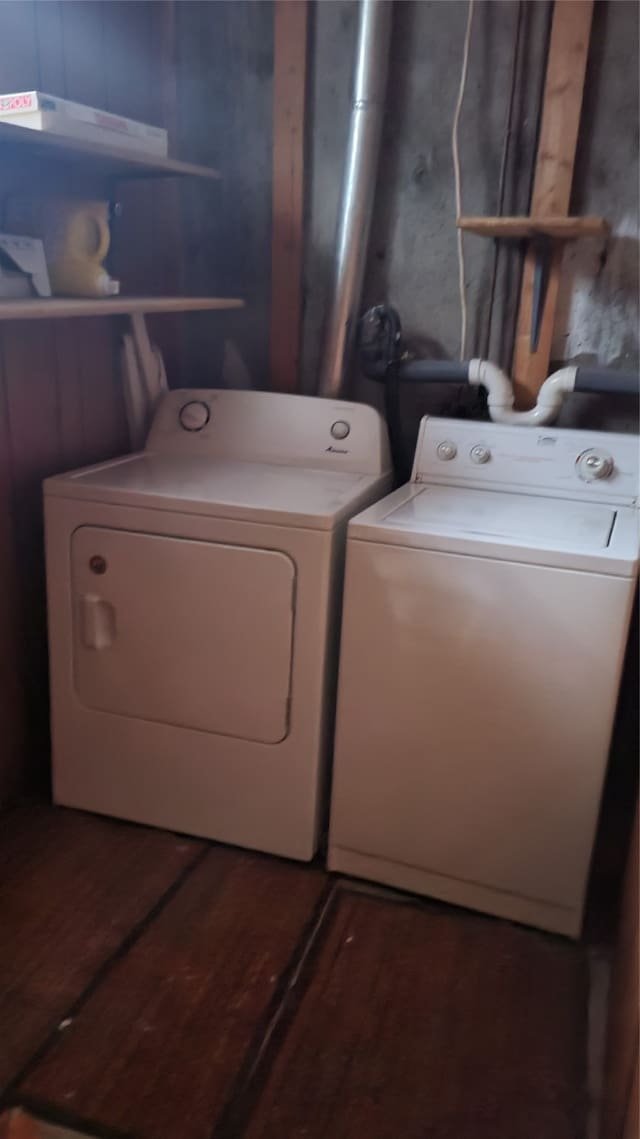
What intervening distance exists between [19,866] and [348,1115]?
87 cm

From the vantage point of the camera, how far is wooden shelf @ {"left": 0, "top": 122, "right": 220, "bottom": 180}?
1.58 m

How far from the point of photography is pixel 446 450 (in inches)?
81.5

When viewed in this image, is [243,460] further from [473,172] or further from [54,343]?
[473,172]

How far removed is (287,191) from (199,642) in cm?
126

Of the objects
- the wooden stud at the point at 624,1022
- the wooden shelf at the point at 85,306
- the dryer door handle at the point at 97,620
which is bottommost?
the wooden stud at the point at 624,1022

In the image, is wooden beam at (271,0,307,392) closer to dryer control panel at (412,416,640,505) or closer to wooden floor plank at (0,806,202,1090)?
dryer control panel at (412,416,640,505)

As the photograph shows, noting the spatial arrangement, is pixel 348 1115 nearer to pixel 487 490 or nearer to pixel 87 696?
pixel 87 696

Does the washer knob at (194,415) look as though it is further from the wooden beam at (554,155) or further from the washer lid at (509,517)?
the wooden beam at (554,155)

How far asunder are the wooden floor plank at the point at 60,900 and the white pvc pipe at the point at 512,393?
125cm

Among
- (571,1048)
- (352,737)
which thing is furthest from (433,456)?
(571,1048)

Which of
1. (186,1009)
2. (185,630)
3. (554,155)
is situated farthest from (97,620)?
(554,155)

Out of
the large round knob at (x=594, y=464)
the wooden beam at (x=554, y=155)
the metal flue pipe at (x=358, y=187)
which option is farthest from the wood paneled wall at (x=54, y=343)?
the large round knob at (x=594, y=464)

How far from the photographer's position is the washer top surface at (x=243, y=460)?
1.81 m

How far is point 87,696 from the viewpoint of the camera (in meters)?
1.96
